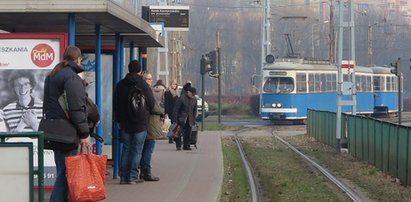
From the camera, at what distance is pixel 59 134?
886 centimetres

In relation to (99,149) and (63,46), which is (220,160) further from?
(63,46)

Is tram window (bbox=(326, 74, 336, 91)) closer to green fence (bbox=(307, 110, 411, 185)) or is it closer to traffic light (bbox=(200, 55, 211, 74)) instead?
traffic light (bbox=(200, 55, 211, 74))

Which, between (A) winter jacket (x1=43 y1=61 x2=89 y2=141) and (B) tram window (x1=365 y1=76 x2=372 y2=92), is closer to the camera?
(A) winter jacket (x1=43 y1=61 x2=89 y2=141)

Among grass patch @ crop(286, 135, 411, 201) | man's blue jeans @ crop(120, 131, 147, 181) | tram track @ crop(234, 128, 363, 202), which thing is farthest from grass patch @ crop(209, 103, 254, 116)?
man's blue jeans @ crop(120, 131, 147, 181)

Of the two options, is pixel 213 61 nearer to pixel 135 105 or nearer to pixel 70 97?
pixel 135 105

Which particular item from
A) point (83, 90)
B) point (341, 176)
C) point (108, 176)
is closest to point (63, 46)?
point (83, 90)

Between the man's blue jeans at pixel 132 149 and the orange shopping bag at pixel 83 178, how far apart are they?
12.9 ft

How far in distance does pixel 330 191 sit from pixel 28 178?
7.51 metres

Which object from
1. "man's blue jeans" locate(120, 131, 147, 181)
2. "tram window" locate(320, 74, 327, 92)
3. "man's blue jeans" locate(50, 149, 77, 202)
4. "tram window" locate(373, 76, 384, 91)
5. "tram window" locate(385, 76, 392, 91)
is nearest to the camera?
"man's blue jeans" locate(50, 149, 77, 202)

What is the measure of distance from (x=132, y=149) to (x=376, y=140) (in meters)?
7.56

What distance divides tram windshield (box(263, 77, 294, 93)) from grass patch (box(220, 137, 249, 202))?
65.2 ft

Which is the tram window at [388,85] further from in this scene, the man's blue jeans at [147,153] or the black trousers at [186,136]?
the man's blue jeans at [147,153]

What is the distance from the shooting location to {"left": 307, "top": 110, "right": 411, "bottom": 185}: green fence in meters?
15.4

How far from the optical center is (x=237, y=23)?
93.6 m
